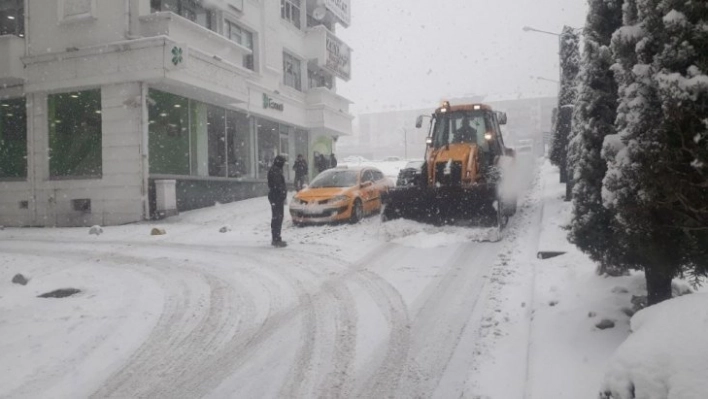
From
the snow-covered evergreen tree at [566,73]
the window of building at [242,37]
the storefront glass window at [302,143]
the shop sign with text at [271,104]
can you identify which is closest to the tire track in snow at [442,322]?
the snow-covered evergreen tree at [566,73]

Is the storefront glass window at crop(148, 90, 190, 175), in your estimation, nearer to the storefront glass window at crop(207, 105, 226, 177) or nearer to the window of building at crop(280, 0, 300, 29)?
the storefront glass window at crop(207, 105, 226, 177)

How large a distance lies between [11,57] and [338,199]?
12595 mm

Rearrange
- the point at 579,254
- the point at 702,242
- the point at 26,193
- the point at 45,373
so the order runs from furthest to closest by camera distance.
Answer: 1. the point at 26,193
2. the point at 579,254
3. the point at 45,373
4. the point at 702,242

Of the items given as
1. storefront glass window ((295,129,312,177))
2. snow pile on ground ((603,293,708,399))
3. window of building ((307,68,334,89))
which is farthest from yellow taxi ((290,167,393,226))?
window of building ((307,68,334,89))

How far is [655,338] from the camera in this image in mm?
2719

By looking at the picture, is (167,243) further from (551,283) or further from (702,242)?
(702,242)

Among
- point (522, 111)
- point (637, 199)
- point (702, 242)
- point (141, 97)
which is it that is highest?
point (522, 111)

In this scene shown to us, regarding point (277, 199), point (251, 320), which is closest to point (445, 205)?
point (277, 199)

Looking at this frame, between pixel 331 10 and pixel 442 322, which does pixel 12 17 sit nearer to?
pixel 331 10

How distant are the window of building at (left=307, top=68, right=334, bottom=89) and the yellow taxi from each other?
588 inches

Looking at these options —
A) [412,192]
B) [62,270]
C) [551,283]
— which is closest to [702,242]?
[551,283]

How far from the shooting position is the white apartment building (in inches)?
626

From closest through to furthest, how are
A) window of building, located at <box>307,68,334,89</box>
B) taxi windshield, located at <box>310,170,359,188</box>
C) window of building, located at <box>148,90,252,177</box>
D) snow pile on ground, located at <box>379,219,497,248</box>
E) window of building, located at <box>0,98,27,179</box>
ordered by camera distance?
snow pile on ground, located at <box>379,219,497,248</box>, taxi windshield, located at <box>310,170,359,188</box>, window of building, located at <box>148,90,252,177</box>, window of building, located at <box>0,98,27,179</box>, window of building, located at <box>307,68,334,89</box>

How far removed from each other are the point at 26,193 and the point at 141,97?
5.79m
